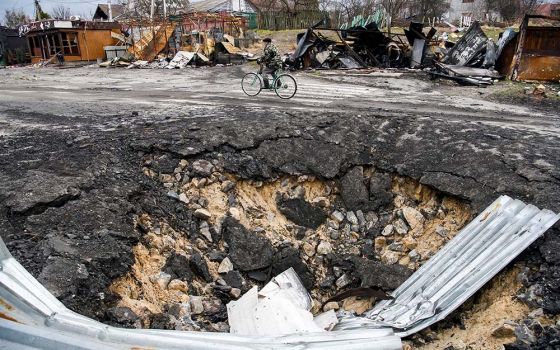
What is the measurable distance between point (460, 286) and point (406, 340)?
62cm

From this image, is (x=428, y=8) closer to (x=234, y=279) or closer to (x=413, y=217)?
(x=413, y=217)

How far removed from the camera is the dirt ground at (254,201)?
303 cm

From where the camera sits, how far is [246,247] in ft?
13.6

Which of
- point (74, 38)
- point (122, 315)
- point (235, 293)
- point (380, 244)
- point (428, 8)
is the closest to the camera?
point (122, 315)

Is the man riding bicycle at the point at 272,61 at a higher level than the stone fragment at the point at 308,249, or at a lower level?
higher

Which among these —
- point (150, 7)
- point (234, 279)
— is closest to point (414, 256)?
point (234, 279)

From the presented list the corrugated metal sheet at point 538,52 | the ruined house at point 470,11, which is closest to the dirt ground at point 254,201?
the corrugated metal sheet at point 538,52

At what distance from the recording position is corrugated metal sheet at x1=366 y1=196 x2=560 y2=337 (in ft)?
10.4

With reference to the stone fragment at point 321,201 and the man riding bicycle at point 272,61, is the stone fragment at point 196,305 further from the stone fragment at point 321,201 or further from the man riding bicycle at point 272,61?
the man riding bicycle at point 272,61

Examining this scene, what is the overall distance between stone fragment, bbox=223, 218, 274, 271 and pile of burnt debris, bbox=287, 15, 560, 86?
912 cm

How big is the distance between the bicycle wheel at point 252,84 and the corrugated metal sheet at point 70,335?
Answer: 709 centimetres

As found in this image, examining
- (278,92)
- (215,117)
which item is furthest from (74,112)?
(278,92)

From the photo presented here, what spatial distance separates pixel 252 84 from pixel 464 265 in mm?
6504

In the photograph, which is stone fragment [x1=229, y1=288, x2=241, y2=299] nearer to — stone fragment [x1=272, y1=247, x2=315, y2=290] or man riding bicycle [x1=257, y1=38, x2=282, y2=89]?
stone fragment [x1=272, y1=247, x2=315, y2=290]
